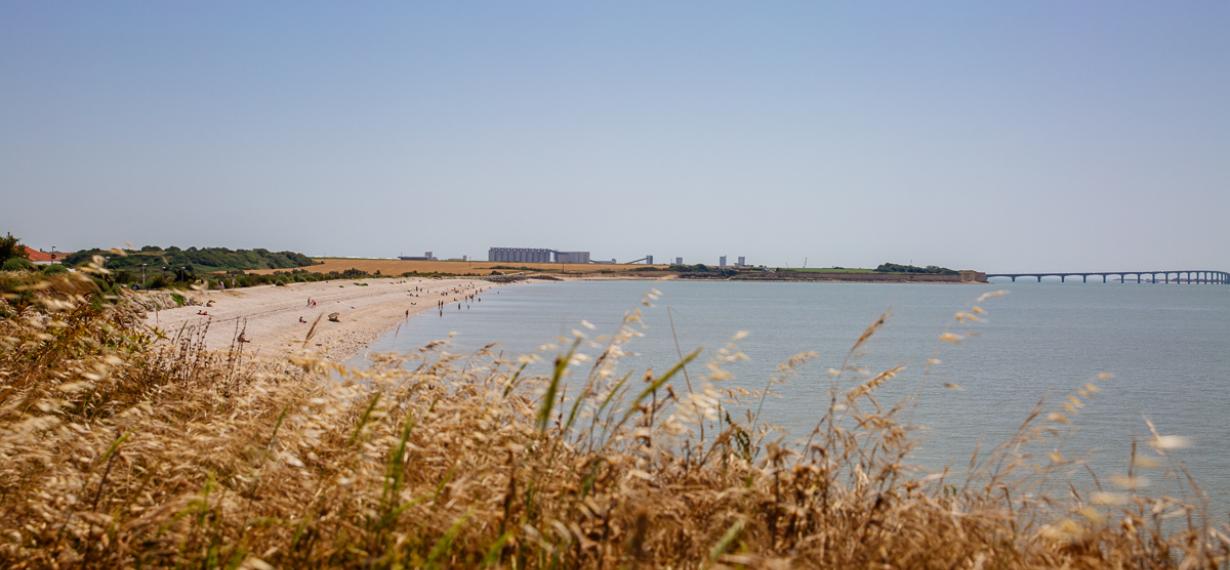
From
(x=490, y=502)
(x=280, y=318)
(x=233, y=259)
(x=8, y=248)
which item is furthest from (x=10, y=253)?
(x=233, y=259)

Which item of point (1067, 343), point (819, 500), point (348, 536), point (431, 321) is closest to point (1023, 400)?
point (819, 500)

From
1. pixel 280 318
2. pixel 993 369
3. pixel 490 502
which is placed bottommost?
pixel 993 369

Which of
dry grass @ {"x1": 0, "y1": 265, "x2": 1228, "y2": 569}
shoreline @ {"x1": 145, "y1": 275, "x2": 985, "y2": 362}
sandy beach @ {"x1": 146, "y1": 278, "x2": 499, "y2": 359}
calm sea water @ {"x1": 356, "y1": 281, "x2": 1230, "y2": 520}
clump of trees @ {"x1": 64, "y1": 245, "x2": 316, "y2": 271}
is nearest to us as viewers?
dry grass @ {"x1": 0, "y1": 265, "x2": 1228, "y2": 569}

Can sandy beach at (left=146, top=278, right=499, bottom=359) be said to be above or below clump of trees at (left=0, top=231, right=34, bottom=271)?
below

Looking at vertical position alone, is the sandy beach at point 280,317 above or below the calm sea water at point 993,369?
above

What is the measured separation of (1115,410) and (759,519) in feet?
69.7

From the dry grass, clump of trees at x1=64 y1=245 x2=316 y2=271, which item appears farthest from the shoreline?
clump of trees at x1=64 y1=245 x2=316 y2=271

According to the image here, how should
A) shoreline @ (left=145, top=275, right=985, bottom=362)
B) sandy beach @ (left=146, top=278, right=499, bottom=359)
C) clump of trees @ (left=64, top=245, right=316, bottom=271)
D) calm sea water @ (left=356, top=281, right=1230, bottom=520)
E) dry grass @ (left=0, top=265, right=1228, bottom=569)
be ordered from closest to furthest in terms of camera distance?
dry grass @ (left=0, top=265, right=1228, bottom=569) < calm sea water @ (left=356, top=281, right=1230, bottom=520) < shoreline @ (left=145, top=275, right=985, bottom=362) < sandy beach @ (left=146, top=278, right=499, bottom=359) < clump of trees @ (left=64, top=245, right=316, bottom=271)

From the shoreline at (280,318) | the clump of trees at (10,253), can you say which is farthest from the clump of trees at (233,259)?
the clump of trees at (10,253)

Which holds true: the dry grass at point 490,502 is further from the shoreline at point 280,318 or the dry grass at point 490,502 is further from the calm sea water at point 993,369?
the shoreline at point 280,318

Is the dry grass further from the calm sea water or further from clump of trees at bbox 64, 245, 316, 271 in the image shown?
clump of trees at bbox 64, 245, 316, 271

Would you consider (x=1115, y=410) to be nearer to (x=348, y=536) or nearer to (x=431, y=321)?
(x=348, y=536)

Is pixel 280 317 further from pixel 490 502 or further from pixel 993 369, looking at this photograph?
pixel 490 502

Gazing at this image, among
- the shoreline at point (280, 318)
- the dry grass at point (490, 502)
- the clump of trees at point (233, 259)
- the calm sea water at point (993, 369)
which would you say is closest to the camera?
the dry grass at point (490, 502)
